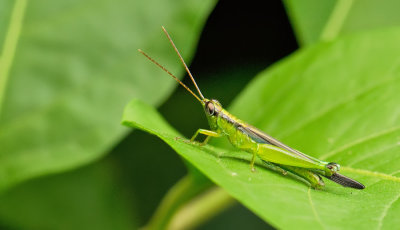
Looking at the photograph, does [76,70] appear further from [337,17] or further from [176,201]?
[337,17]

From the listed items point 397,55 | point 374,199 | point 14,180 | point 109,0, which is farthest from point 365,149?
point 14,180

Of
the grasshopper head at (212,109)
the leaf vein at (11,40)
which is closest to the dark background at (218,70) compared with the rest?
the grasshopper head at (212,109)

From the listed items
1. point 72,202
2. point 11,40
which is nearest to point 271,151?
point 72,202

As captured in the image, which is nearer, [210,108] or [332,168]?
[332,168]

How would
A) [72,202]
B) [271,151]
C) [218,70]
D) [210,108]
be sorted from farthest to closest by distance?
[218,70] → [72,202] → [210,108] → [271,151]

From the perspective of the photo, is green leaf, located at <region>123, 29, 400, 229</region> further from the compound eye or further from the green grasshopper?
the compound eye

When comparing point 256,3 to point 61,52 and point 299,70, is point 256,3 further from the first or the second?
point 61,52

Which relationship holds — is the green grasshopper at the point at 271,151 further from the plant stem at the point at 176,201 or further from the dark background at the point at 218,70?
the dark background at the point at 218,70
